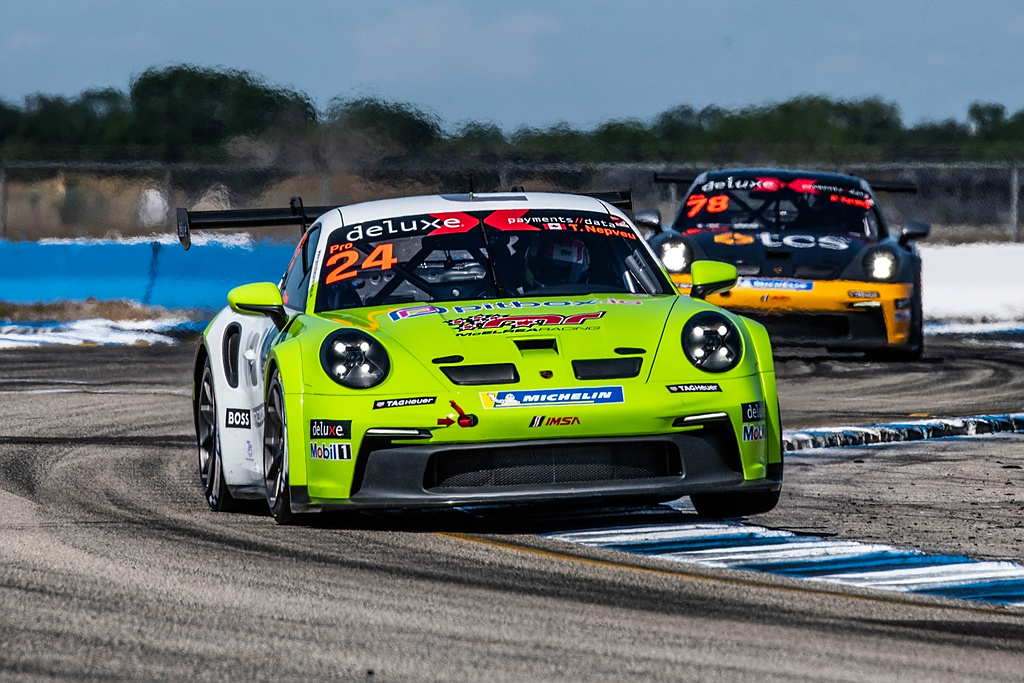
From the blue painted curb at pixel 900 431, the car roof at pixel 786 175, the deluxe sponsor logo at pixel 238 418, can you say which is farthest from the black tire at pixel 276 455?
the car roof at pixel 786 175

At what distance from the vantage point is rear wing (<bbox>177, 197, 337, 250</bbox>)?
8234mm

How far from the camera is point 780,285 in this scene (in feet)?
43.2

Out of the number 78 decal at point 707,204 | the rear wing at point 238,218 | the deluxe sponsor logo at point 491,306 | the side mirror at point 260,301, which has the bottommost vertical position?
the deluxe sponsor logo at point 491,306

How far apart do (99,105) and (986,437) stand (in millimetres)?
22322

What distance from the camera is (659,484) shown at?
624 centimetres

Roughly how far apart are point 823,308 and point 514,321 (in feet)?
22.6

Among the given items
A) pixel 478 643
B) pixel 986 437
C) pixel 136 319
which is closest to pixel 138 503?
pixel 478 643

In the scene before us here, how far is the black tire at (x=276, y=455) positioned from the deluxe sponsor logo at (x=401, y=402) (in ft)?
1.18

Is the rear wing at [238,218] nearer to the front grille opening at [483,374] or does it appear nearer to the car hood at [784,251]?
the front grille opening at [483,374]

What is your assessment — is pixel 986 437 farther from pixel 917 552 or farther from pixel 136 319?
pixel 136 319

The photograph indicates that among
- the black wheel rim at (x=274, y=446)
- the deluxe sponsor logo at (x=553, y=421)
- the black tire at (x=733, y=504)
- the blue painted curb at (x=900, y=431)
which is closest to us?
the deluxe sponsor logo at (x=553, y=421)

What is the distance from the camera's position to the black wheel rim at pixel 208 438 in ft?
24.0

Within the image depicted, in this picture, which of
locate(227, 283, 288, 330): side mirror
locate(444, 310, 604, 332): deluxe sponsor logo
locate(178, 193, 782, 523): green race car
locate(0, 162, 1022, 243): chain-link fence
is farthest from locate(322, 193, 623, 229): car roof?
locate(0, 162, 1022, 243): chain-link fence

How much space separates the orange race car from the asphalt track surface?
438 centimetres
